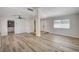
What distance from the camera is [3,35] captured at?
2168mm

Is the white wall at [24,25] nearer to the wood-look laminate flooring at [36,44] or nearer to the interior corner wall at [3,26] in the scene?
the wood-look laminate flooring at [36,44]

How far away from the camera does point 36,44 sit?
219cm

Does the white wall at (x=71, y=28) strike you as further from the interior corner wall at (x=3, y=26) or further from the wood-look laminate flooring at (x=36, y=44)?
the interior corner wall at (x=3, y=26)

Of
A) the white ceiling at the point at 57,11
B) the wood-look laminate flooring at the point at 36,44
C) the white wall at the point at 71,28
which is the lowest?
the wood-look laminate flooring at the point at 36,44

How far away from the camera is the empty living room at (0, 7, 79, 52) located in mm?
2160

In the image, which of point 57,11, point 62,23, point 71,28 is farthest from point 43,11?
point 71,28

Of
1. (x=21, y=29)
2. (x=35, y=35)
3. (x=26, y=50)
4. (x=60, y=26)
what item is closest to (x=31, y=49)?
(x=26, y=50)

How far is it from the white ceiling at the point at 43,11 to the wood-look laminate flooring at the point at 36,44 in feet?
1.43

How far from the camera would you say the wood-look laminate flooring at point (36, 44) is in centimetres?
215

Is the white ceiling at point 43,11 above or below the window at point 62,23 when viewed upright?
above

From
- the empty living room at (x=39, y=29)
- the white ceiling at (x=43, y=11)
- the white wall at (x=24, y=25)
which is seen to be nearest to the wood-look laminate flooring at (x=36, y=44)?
the empty living room at (x=39, y=29)

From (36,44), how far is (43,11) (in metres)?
0.67
